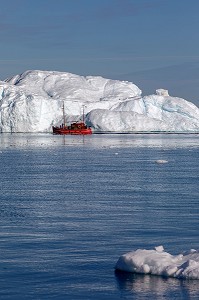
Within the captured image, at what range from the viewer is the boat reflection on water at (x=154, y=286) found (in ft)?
26.6

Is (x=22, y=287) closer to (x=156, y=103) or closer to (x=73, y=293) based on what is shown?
(x=73, y=293)

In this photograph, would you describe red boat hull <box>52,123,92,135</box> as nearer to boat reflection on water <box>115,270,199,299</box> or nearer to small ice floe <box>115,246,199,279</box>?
small ice floe <box>115,246,199,279</box>

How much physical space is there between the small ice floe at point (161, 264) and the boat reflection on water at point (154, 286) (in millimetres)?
81

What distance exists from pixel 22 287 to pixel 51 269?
0.86 m

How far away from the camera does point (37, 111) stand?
110m

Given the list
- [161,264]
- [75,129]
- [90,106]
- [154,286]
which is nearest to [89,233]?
[161,264]

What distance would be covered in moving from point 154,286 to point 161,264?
0.54m

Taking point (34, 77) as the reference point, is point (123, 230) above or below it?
below

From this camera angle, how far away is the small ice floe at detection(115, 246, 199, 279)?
28.6 ft

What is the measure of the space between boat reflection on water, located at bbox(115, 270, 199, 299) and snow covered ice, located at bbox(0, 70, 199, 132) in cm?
9806

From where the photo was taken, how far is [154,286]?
8.43 meters

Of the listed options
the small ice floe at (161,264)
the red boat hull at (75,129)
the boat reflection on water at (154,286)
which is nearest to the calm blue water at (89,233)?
the boat reflection on water at (154,286)

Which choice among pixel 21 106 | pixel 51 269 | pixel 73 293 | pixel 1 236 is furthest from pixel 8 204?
pixel 21 106

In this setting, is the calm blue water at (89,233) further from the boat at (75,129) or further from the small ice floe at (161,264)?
the boat at (75,129)
